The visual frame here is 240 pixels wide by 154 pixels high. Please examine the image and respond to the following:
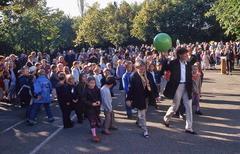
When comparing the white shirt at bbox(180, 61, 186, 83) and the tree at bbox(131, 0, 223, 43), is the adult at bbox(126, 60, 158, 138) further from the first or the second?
the tree at bbox(131, 0, 223, 43)

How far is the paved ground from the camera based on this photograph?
10063mm

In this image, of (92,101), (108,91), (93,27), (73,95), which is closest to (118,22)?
(93,27)

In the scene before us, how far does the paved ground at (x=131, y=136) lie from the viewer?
Result: 10.1m

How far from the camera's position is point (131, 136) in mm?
11320

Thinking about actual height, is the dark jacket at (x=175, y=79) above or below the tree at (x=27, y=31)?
below

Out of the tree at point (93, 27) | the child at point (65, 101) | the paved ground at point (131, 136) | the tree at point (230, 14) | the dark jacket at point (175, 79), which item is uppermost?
the tree at point (93, 27)

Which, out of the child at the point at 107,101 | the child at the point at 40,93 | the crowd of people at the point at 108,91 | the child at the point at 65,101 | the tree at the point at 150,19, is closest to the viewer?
the crowd of people at the point at 108,91

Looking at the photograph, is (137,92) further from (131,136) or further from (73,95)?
(73,95)

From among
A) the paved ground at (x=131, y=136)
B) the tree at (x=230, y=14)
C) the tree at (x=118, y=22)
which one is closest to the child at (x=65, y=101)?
the paved ground at (x=131, y=136)

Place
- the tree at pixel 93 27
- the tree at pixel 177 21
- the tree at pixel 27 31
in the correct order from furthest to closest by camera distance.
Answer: the tree at pixel 177 21, the tree at pixel 93 27, the tree at pixel 27 31

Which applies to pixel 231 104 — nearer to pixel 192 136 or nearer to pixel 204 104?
pixel 204 104

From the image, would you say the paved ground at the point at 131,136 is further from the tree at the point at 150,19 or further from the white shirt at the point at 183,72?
the tree at the point at 150,19

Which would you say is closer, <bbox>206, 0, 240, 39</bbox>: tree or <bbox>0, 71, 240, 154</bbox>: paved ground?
<bbox>0, 71, 240, 154</bbox>: paved ground

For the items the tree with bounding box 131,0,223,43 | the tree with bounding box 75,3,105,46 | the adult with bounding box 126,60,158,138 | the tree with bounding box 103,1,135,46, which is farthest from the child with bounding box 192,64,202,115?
the tree with bounding box 131,0,223,43
